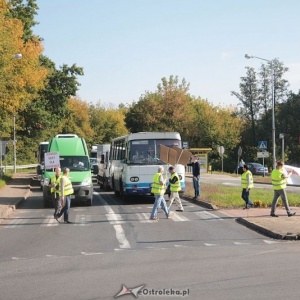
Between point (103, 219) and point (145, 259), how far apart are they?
779 centimetres

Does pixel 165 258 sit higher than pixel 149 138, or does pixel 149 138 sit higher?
pixel 149 138

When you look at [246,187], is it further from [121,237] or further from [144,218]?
[121,237]

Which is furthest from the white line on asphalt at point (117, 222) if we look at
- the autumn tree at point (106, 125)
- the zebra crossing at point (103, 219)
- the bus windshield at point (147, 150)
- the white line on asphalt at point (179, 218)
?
the autumn tree at point (106, 125)

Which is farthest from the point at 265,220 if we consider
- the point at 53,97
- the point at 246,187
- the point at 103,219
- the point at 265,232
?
the point at 53,97

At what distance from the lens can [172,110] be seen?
70.4 meters

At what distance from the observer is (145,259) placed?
10.8 meters

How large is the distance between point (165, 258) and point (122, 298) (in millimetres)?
3385

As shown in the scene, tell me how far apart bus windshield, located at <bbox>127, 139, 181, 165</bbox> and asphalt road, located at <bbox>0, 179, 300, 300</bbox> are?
5.87m

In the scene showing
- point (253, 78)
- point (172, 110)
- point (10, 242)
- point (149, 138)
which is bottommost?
point (10, 242)

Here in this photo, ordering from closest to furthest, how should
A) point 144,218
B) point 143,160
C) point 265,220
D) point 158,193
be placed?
point 265,220 < point 158,193 < point 144,218 < point 143,160

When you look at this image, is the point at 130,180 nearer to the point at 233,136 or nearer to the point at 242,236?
the point at 242,236

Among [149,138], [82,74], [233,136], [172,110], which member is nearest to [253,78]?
[233,136]

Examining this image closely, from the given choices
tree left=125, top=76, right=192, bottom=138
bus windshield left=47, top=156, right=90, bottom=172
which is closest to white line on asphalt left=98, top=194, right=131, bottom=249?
bus windshield left=47, top=156, right=90, bottom=172

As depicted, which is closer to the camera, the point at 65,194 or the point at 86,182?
the point at 65,194
